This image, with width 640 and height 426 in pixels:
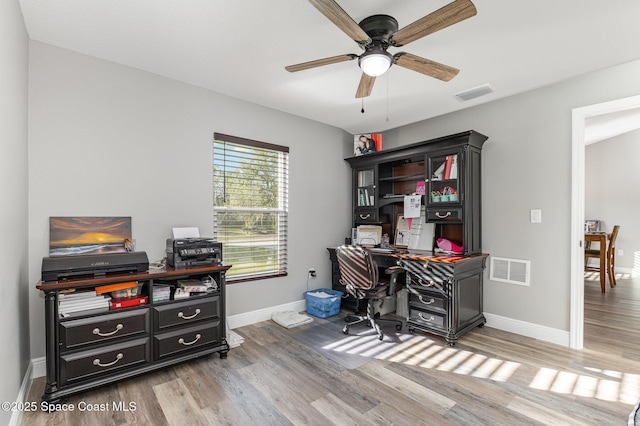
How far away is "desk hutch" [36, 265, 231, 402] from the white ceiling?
1.77 m

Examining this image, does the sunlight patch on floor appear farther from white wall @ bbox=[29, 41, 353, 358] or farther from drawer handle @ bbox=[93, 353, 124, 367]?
drawer handle @ bbox=[93, 353, 124, 367]

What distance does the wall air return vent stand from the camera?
318cm

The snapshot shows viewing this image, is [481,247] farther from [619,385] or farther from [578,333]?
[619,385]

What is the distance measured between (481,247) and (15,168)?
409 centimetres

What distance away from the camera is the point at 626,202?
636 cm

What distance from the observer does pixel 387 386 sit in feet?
7.30

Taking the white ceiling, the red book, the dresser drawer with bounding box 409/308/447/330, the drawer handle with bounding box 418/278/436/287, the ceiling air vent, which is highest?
the white ceiling

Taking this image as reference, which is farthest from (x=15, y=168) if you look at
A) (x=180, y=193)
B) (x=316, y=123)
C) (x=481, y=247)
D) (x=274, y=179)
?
(x=481, y=247)

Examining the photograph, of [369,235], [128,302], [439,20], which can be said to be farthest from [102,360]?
[369,235]

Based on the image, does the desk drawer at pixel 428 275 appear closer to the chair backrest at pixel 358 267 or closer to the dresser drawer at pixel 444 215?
the chair backrest at pixel 358 267

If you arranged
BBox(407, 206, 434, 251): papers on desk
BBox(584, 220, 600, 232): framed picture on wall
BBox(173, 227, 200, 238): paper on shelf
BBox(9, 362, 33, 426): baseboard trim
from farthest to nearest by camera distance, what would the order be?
BBox(584, 220, 600, 232): framed picture on wall → BBox(407, 206, 434, 251): papers on desk → BBox(173, 227, 200, 238): paper on shelf → BBox(9, 362, 33, 426): baseboard trim

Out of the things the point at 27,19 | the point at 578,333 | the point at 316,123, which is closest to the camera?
the point at 27,19

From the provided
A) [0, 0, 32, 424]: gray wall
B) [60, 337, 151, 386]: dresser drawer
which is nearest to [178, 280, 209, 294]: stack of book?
[60, 337, 151, 386]: dresser drawer

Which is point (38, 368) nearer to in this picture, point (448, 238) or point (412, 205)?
point (412, 205)
